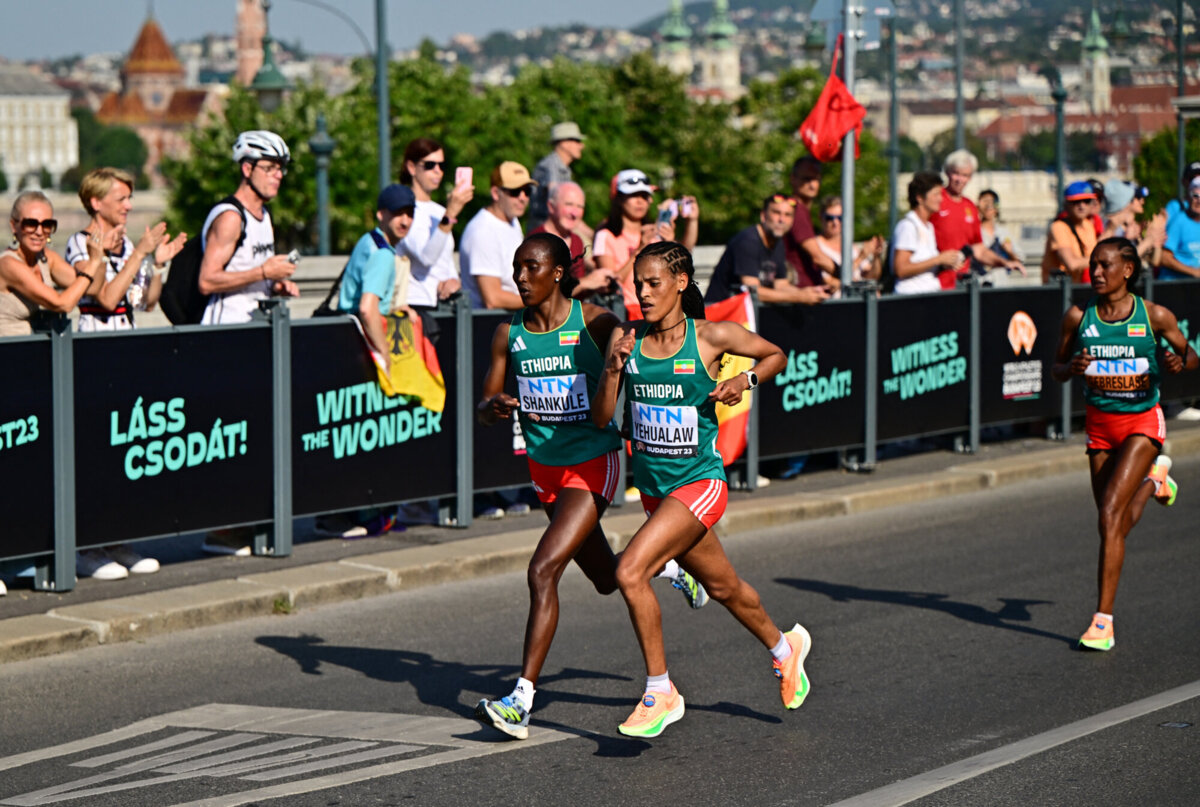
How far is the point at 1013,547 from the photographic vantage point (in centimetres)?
1038

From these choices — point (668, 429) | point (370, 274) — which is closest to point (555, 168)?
→ point (370, 274)

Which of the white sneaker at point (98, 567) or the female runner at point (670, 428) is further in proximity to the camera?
the white sneaker at point (98, 567)

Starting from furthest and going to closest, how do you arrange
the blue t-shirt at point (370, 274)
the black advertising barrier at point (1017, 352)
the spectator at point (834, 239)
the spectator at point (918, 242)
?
the black advertising barrier at point (1017, 352), the spectator at point (834, 239), the spectator at point (918, 242), the blue t-shirt at point (370, 274)

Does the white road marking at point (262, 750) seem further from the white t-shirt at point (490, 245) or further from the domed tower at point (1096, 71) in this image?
the domed tower at point (1096, 71)

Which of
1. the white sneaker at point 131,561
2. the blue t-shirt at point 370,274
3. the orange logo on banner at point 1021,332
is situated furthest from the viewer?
the orange logo on banner at point 1021,332

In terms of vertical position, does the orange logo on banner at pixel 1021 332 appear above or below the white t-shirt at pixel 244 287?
below

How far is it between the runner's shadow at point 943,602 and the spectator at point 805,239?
3.48 metres

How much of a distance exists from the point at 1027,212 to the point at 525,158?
216 feet

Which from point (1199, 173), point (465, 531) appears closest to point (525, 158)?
point (1199, 173)

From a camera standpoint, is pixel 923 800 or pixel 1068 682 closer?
pixel 923 800

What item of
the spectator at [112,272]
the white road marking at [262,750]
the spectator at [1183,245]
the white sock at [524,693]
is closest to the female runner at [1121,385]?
the white sock at [524,693]

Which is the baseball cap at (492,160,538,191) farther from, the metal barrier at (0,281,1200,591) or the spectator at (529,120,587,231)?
the spectator at (529,120,587,231)

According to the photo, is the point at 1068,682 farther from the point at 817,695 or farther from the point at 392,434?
the point at 392,434

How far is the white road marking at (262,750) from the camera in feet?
18.5
